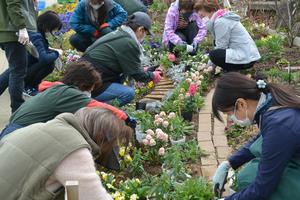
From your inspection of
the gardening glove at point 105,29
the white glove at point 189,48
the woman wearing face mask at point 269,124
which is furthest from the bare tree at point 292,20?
the woman wearing face mask at point 269,124

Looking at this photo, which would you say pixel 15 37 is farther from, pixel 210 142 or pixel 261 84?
pixel 261 84

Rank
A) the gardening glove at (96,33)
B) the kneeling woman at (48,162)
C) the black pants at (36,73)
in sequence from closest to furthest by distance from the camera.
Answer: the kneeling woman at (48,162) → the black pants at (36,73) → the gardening glove at (96,33)

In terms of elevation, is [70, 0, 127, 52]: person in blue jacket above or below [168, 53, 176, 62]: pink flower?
above

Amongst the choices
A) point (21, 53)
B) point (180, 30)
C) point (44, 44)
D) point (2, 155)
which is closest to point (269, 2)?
point (180, 30)

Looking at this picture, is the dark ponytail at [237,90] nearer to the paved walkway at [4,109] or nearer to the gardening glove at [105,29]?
the paved walkway at [4,109]

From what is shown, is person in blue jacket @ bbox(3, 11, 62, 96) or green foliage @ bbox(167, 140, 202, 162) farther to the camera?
person in blue jacket @ bbox(3, 11, 62, 96)

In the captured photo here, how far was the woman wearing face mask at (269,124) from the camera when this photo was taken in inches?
107

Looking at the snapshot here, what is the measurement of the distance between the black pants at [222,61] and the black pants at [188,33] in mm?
1257

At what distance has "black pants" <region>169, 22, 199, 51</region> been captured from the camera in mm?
7566

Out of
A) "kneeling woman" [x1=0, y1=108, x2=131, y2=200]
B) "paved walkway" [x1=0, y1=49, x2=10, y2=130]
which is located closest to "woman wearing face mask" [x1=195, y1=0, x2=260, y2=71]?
"paved walkway" [x1=0, y1=49, x2=10, y2=130]

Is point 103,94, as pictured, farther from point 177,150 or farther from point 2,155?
point 2,155

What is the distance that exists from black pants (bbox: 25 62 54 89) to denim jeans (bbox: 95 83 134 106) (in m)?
1.37

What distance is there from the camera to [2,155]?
245cm

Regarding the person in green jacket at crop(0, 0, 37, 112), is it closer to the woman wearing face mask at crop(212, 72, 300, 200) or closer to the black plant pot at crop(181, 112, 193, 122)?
the black plant pot at crop(181, 112, 193, 122)
